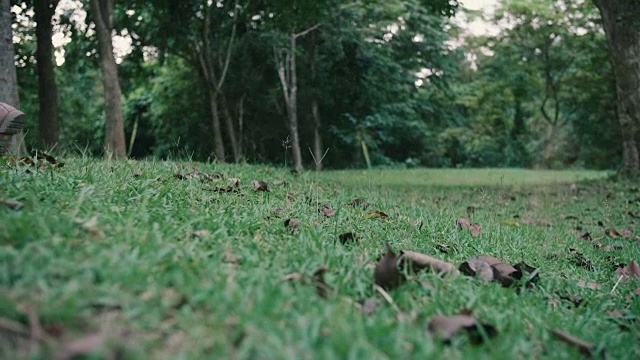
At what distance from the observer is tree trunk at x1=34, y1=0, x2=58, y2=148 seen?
45.0 feet

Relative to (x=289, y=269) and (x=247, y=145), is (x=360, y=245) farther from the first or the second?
(x=247, y=145)

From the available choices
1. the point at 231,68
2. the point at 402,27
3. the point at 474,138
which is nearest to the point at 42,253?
the point at 231,68

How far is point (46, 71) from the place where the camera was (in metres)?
13.8

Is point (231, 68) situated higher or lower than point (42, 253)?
higher

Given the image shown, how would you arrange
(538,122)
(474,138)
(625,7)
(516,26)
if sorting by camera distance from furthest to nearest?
(538,122) < (474,138) < (516,26) < (625,7)

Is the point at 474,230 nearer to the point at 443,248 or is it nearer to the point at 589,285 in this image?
the point at 443,248

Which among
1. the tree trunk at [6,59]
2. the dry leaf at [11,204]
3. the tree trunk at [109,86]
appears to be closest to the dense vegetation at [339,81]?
the tree trunk at [109,86]

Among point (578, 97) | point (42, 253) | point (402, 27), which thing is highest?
point (402, 27)

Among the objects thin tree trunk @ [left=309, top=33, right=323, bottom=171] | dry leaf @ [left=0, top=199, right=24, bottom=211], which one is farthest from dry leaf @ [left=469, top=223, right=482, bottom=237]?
thin tree trunk @ [left=309, top=33, right=323, bottom=171]

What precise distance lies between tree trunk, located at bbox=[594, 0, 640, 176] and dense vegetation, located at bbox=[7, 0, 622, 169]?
3.31 metres

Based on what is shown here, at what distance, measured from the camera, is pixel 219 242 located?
2.25m

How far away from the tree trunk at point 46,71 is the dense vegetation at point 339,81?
0.95m

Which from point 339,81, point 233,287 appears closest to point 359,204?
point 233,287

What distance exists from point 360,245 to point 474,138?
1147 inches
